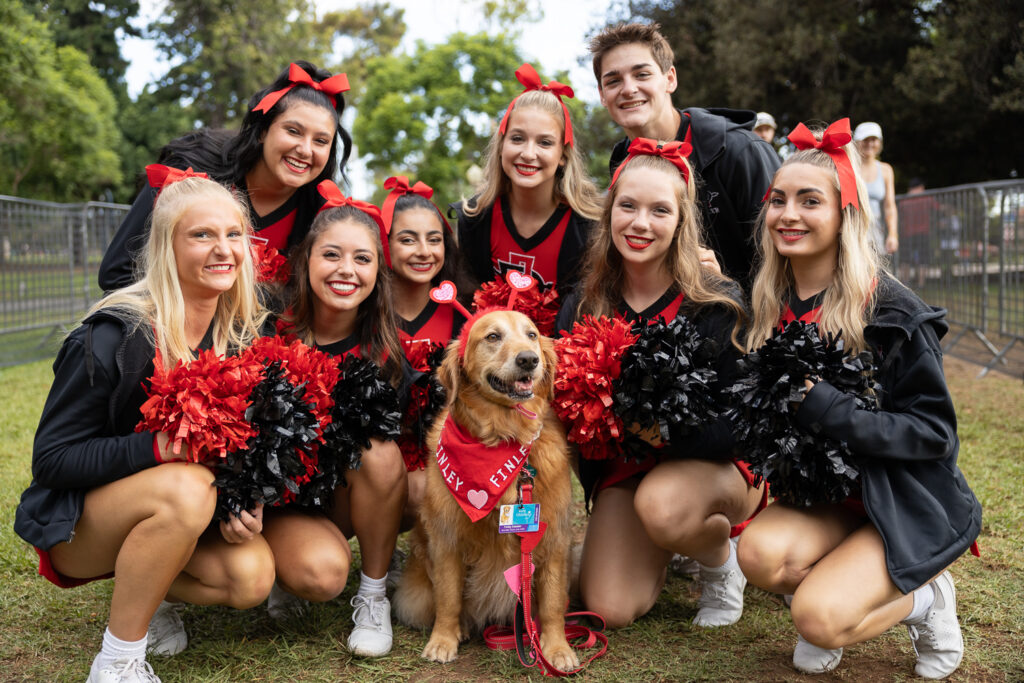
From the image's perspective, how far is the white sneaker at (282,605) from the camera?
3.62m

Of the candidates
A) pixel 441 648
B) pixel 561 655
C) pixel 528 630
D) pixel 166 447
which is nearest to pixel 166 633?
pixel 166 447

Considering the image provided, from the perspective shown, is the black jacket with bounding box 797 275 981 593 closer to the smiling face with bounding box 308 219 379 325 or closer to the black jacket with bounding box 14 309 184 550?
the smiling face with bounding box 308 219 379 325

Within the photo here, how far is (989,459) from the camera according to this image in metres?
5.45

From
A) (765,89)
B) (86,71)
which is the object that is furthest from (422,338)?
(86,71)

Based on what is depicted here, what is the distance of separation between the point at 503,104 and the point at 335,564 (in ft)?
100

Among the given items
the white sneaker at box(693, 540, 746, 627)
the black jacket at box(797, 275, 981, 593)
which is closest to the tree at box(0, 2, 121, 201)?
the white sneaker at box(693, 540, 746, 627)

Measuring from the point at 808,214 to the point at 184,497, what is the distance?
2720 millimetres

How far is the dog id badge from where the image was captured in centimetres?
313

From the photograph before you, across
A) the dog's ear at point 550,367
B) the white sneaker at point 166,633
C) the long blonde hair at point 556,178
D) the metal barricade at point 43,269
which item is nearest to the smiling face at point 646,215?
the dog's ear at point 550,367

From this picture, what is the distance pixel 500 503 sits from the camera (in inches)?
125

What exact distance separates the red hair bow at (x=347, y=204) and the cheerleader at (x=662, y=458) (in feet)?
3.77

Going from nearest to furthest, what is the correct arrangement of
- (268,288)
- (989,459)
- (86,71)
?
1. (268,288)
2. (989,459)
3. (86,71)

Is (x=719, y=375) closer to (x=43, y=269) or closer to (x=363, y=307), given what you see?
(x=363, y=307)

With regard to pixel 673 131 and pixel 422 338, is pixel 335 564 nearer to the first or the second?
pixel 422 338
